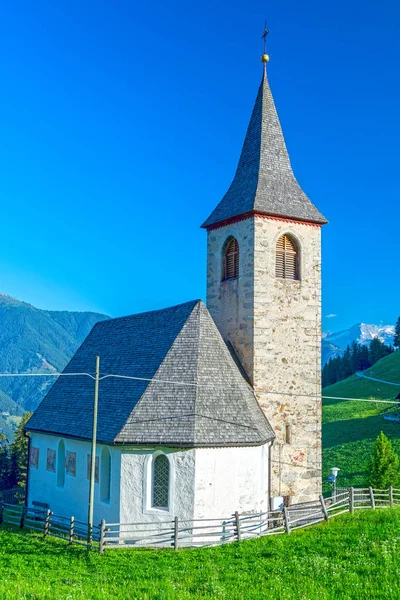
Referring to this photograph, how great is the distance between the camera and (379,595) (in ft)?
46.9

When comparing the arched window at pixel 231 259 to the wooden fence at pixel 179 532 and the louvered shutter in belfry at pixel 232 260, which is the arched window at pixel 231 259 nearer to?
the louvered shutter in belfry at pixel 232 260

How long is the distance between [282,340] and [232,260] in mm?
4339

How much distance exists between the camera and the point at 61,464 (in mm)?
26906

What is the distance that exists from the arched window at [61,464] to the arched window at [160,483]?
654 cm

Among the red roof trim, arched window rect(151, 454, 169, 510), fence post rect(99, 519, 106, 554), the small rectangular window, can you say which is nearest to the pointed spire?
the red roof trim

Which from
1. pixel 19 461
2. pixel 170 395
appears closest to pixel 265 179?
pixel 170 395

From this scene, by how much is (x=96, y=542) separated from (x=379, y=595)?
9684mm

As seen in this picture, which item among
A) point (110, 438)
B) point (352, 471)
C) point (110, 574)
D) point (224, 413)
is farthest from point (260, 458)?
point (352, 471)

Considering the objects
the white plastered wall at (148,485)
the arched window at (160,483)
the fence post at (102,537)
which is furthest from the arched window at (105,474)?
the fence post at (102,537)

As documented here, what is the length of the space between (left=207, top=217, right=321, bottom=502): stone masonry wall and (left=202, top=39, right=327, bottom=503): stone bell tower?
0.04 meters

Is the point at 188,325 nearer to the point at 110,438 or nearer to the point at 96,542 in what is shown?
the point at 110,438

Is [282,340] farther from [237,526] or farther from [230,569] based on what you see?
[230,569]

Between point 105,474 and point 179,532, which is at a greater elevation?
→ point 105,474

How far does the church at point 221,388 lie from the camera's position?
70.9ft
